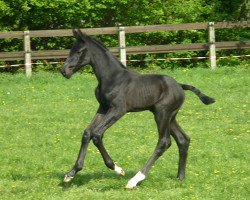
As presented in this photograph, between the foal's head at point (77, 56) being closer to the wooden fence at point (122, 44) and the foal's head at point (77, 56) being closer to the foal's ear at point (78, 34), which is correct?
the foal's ear at point (78, 34)

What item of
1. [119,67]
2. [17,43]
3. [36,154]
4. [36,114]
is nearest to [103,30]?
[17,43]

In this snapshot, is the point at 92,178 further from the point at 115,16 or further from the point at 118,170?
the point at 115,16

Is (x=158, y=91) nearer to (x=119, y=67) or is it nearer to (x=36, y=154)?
(x=119, y=67)

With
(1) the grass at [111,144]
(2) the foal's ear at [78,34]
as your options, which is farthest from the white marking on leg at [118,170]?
(2) the foal's ear at [78,34]

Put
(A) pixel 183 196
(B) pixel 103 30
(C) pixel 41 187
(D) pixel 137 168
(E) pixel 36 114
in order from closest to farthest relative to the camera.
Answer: (A) pixel 183 196 → (C) pixel 41 187 → (D) pixel 137 168 → (E) pixel 36 114 → (B) pixel 103 30

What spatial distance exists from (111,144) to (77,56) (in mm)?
3457

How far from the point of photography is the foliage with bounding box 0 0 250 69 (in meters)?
25.3

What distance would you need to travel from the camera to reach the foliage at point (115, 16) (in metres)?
25.3

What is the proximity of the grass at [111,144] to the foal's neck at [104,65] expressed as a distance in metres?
1.55

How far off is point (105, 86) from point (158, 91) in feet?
2.57

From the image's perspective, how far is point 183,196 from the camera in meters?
9.38

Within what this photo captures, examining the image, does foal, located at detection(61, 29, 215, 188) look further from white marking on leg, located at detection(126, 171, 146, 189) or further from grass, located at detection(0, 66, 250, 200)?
grass, located at detection(0, 66, 250, 200)

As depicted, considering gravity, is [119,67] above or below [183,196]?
above

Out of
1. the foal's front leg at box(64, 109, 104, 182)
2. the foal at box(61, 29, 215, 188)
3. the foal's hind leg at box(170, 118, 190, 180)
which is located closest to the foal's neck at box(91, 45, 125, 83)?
the foal at box(61, 29, 215, 188)
